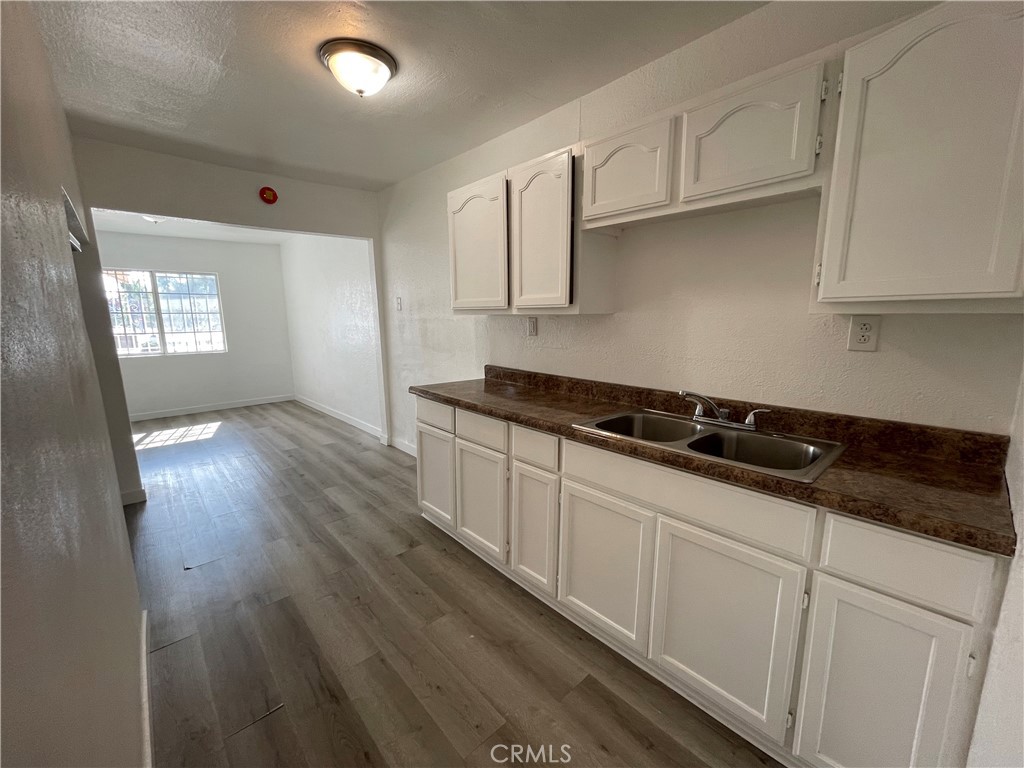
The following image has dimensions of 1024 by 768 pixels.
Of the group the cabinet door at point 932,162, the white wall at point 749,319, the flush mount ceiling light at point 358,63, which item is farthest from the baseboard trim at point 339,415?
the cabinet door at point 932,162

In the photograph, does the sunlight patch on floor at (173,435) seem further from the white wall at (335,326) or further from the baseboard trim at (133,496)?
the baseboard trim at (133,496)

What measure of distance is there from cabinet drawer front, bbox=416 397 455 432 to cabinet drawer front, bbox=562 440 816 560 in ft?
2.93

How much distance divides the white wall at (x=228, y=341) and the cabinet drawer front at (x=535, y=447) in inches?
236

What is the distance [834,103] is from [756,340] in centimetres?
81

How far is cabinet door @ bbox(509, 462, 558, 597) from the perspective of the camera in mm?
1874

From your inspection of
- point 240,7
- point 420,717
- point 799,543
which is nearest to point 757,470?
point 799,543

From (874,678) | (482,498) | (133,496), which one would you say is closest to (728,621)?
(874,678)

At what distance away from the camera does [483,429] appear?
7.09ft

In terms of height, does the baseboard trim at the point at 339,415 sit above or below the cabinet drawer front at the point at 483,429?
below

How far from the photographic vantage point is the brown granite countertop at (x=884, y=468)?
37.9 inches

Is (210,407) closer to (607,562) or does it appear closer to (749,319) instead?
(607,562)

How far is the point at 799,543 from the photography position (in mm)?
1164

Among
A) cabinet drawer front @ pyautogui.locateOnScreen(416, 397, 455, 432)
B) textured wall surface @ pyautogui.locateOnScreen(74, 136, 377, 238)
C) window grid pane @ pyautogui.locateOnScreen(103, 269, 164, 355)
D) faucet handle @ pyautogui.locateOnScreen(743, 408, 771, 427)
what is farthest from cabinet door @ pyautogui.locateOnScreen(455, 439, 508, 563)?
window grid pane @ pyautogui.locateOnScreen(103, 269, 164, 355)

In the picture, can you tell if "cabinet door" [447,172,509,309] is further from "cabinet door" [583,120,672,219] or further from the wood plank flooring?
the wood plank flooring
